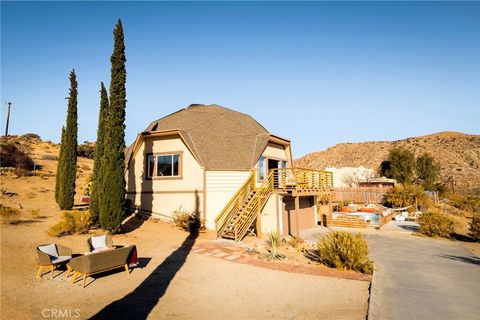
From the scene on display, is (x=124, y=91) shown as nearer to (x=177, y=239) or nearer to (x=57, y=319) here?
(x=177, y=239)

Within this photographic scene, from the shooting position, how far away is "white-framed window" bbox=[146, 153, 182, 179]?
17266 mm

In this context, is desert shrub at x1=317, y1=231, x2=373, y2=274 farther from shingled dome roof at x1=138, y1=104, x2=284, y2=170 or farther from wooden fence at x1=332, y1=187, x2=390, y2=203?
wooden fence at x1=332, y1=187, x2=390, y2=203

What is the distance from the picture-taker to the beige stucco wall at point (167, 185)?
1652 cm

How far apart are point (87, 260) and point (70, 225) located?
5827mm

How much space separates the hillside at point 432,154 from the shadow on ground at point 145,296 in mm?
55496

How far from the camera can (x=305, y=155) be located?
309 feet

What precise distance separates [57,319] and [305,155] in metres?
92.4

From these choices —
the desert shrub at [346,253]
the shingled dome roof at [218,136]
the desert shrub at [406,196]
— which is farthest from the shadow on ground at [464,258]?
the desert shrub at [406,196]

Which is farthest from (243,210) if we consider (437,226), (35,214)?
(437,226)

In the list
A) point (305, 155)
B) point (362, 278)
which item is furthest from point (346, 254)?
point (305, 155)

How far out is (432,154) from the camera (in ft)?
212

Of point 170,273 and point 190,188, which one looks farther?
point 190,188

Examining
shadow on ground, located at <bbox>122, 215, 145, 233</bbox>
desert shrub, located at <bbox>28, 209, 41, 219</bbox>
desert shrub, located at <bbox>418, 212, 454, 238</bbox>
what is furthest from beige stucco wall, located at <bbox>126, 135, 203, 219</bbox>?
desert shrub, located at <bbox>418, 212, 454, 238</bbox>

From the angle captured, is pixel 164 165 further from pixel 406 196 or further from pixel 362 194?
pixel 406 196
